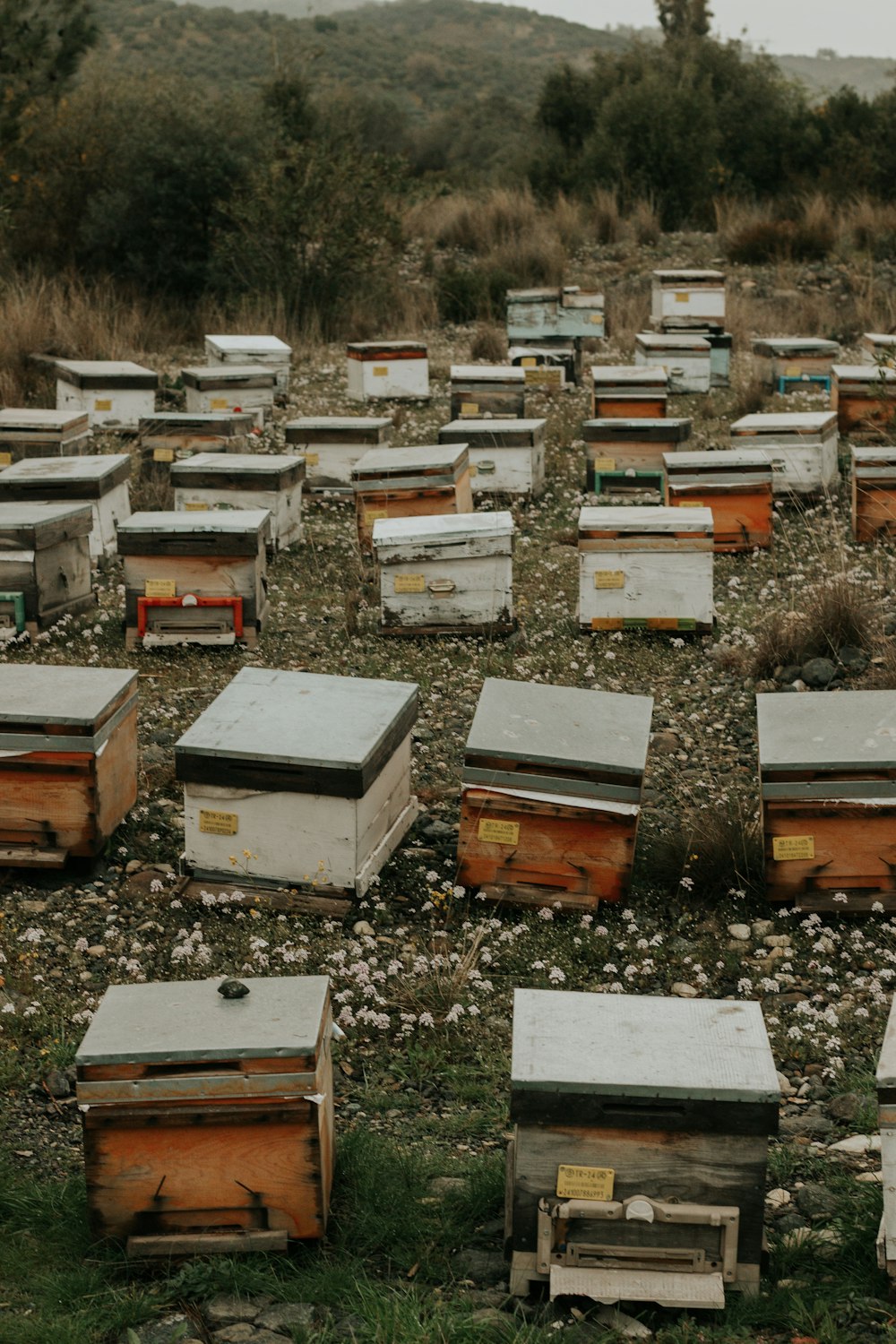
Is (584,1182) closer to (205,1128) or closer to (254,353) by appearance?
(205,1128)

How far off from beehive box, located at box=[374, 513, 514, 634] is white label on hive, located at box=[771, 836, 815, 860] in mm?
3218

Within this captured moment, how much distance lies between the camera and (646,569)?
8094 millimetres

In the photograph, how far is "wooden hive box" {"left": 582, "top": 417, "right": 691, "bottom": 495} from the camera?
1103 centimetres

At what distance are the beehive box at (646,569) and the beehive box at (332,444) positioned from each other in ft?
10.3

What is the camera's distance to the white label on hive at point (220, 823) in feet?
16.9

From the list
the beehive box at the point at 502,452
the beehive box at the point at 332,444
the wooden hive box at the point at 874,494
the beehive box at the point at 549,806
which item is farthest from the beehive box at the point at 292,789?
the beehive box at the point at 332,444

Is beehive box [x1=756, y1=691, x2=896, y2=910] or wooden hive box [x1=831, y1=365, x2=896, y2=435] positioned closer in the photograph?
beehive box [x1=756, y1=691, x2=896, y2=910]

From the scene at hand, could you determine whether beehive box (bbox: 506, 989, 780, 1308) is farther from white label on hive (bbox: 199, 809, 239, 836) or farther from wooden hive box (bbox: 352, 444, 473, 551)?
wooden hive box (bbox: 352, 444, 473, 551)

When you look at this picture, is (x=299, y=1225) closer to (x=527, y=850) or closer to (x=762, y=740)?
(x=527, y=850)

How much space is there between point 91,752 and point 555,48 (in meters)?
79.6

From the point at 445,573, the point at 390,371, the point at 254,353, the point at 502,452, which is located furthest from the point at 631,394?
the point at 445,573

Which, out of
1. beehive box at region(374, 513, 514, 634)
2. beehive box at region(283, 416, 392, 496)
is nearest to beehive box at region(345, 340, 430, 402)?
beehive box at region(283, 416, 392, 496)

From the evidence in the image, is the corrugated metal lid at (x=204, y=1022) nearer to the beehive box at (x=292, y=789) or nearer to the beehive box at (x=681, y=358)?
the beehive box at (x=292, y=789)

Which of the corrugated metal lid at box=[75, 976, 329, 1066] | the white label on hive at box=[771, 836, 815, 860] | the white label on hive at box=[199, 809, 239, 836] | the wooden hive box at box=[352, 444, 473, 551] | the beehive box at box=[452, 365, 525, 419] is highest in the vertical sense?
the beehive box at box=[452, 365, 525, 419]
